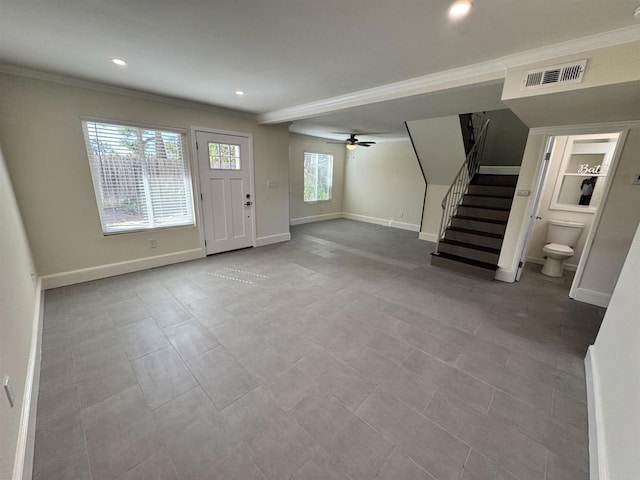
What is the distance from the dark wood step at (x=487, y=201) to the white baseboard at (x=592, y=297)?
61.6 inches

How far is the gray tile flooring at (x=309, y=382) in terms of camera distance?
136 cm

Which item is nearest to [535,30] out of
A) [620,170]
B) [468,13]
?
[468,13]

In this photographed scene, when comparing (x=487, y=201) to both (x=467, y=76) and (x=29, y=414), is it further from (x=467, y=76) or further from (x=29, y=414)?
(x=29, y=414)

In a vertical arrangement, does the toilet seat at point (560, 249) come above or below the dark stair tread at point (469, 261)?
above

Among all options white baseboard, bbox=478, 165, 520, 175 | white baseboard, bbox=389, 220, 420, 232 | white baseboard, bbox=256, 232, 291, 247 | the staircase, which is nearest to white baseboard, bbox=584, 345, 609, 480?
the staircase

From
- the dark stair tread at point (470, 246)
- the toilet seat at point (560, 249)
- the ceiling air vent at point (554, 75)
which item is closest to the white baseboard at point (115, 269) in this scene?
the dark stair tread at point (470, 246)

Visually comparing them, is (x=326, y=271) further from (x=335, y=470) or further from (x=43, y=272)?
(x=43, y=272)

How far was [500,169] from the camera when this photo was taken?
5348 millimetres

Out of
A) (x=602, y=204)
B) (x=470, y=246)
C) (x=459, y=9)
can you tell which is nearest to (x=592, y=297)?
(x=602, y=204)

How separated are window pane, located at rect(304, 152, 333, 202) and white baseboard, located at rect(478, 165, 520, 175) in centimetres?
413

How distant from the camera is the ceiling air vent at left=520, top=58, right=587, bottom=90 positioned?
1870mm

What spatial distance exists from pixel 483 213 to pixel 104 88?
5.85 metres

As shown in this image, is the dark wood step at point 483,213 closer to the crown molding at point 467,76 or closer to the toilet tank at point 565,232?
the toilet tank at point 565,232

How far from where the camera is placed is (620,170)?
9.65 feet
